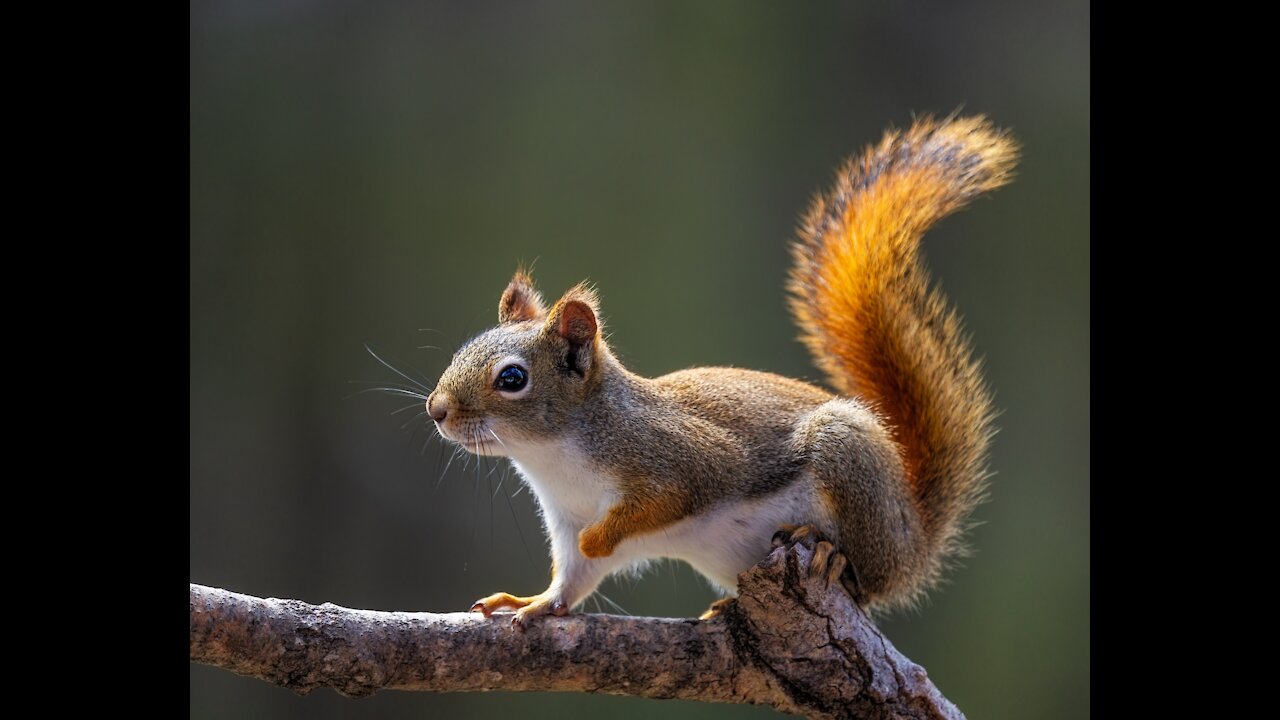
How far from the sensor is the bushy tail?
2203 mm

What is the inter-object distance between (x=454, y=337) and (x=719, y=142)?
4.40 feet

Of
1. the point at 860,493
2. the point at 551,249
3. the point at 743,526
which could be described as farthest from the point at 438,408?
the point at 551,249

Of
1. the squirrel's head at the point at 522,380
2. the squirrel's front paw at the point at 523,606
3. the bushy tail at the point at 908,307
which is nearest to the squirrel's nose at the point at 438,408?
the squirrel's head at the point at 522,380

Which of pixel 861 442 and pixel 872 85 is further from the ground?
pixel 872 85

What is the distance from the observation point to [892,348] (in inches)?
89.1

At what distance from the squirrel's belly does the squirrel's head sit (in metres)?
0.28

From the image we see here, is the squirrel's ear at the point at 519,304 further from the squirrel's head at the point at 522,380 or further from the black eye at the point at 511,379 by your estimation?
the black eye at the point at 511,379

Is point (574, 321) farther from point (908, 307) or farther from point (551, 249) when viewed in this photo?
point (551, 249)

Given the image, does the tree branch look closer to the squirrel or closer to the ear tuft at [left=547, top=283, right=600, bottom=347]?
the squirrel

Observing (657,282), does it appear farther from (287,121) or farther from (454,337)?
(287,121)

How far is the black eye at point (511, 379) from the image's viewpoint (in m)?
1.95

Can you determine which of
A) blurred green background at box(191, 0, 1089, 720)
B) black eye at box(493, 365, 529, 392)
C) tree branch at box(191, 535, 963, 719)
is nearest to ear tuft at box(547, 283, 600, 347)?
black eye at box(493, 365, 529, 392)
